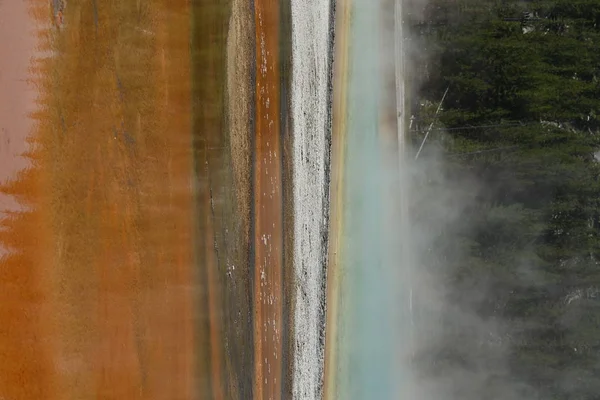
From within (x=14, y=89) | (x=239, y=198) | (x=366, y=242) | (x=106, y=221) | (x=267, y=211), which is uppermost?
(x=14, y=89)

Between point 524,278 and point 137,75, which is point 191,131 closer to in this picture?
point 137,75

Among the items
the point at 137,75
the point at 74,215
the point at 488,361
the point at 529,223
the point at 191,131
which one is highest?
the point at 137,75

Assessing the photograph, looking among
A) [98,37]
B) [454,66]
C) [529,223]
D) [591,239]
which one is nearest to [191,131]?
[98,37]

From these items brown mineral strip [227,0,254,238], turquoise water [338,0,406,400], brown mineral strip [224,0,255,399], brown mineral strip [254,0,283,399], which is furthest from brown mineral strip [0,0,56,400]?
turquoise water [338,0,406,400]

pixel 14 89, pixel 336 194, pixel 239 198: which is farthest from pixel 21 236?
pixel 336 194

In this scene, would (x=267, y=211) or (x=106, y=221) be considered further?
(x=267, y=211)

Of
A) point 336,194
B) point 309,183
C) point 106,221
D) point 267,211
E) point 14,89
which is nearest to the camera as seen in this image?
point 14,89

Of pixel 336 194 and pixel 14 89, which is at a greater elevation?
pixel 14 89

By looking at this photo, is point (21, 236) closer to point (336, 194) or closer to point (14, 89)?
point (14, 89)
